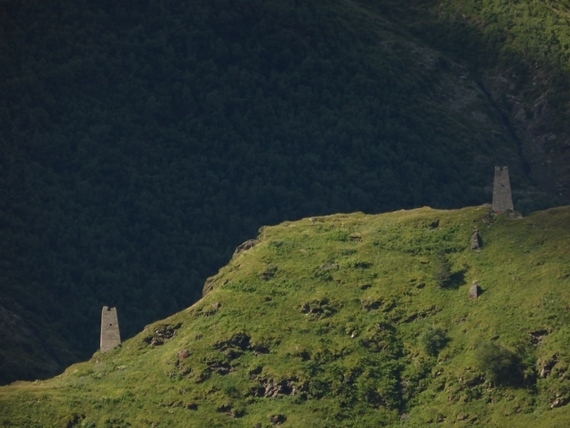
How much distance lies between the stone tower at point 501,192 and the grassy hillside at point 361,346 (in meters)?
0.95

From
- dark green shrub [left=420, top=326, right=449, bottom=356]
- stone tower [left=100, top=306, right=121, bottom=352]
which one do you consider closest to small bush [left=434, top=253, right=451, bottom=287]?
dark green shrub [left=420, top=326, right=449, bottom=356]

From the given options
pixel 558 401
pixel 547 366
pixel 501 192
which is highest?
pixel 501 192

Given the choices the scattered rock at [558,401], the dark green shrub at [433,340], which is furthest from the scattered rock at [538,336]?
the scattered rock at [558,401]

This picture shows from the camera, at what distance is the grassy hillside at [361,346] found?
175875 mm

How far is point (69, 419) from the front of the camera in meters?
176

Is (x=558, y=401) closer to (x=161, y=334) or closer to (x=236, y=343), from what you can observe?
(x=236, y=343)

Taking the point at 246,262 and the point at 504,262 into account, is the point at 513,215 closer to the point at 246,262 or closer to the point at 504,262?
the point at 504,262

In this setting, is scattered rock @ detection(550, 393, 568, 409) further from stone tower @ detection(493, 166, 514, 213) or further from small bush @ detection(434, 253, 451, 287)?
stone tower @ detection(493, 166, 514, 213)

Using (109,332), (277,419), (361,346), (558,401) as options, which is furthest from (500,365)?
(109,332)

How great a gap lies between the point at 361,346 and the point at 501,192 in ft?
62.9

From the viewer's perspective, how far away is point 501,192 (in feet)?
645

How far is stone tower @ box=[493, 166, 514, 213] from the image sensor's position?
643 feet

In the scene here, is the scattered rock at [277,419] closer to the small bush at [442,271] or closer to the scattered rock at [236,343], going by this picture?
the scattered rock at [236,343]

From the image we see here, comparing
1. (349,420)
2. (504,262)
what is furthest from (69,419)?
(504,262)
